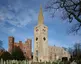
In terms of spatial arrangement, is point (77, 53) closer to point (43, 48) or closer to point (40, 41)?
point (43, 48)

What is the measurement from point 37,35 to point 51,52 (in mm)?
12647

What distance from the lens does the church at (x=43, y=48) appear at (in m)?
106

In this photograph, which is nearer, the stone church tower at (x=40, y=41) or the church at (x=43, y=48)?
the stone church tower at (x=40, y=41)

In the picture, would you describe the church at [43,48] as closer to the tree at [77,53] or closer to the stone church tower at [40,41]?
the stone church tower at [40,41]

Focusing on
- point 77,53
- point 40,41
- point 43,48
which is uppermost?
point 40,41

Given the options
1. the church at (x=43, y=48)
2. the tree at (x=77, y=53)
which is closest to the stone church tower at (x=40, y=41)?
the church at (x=43, y=48)

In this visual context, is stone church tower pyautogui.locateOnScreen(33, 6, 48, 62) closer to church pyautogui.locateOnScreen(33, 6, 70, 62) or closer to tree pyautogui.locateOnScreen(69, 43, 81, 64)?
church pyautogui.locateOnScreen(33, 6, 70, 62)

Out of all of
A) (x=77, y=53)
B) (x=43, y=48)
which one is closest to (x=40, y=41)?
(x=43, y=48)

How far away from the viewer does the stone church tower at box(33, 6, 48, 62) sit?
346 feet

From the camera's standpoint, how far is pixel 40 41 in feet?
Answer: 359

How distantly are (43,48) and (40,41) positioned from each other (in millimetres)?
4553

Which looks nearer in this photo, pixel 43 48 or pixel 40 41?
pixel 43 48

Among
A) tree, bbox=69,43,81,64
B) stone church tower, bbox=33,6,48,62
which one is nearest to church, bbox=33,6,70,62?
stone church tower, bbox=33,6,48,62

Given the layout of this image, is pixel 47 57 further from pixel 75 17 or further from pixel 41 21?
pixel 75 17
